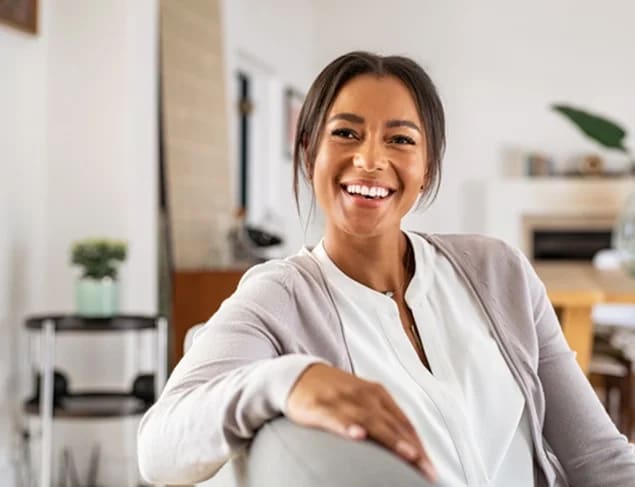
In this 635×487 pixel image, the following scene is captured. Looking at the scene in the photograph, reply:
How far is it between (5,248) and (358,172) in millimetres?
2478

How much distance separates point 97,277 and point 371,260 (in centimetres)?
227

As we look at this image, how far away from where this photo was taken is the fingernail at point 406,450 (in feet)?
2.46

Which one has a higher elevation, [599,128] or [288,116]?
[288,116]

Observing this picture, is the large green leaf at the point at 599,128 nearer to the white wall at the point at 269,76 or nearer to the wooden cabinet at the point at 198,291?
the wooden cabinet at the point at 198,291

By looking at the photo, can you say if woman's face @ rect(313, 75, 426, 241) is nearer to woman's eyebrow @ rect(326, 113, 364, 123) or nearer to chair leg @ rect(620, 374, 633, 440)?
woman's eyebrow @ rect(326, 113, 364, 123)

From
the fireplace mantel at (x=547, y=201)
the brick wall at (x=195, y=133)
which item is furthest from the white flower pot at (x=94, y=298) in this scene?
the fireplace mantel at (x=547, y=201)

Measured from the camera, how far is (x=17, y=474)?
3.47 metres

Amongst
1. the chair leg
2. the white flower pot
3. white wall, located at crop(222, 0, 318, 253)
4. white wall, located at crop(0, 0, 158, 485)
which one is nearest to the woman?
the white flower pot

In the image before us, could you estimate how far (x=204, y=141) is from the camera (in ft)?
15.8

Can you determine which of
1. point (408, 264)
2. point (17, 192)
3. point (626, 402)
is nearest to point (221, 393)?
point (408, 264)

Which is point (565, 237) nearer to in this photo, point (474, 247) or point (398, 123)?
point (474, 247)

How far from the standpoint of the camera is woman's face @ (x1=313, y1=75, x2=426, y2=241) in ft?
3.68

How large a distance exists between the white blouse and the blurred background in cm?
24

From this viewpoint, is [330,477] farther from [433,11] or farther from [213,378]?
[433,11]
